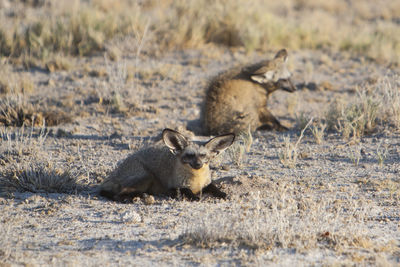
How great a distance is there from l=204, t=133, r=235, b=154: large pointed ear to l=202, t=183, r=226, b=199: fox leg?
0.44 m

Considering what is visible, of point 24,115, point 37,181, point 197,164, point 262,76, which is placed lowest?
point 24,115

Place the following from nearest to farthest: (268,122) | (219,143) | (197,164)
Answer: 1. (197,164)
2. (219,143)
3. (268,122)

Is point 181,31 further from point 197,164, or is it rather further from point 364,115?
point 197,164

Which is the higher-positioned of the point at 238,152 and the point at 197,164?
the point at 197,164

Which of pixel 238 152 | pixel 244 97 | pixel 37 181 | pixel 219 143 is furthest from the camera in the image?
pixel 244 97

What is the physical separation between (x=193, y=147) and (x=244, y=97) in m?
3.91

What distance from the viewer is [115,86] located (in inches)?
457

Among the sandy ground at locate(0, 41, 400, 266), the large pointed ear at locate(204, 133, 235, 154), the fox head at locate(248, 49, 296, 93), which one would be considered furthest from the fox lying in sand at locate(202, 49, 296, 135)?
the large pointed ear at locate(204, 133, 235, 154)

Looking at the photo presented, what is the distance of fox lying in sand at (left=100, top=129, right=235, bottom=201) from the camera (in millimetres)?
6730

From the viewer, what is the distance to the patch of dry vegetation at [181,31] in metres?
14.5

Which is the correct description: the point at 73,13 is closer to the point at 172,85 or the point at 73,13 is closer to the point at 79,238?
the point at 172,85

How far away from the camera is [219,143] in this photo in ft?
22.5

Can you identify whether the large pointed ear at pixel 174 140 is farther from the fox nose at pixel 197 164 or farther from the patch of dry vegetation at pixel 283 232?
the patch of dry vegetation at pixel 283 232

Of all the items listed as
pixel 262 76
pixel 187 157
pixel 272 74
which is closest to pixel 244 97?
pixel 262 76
